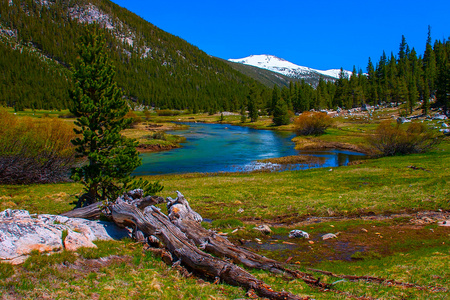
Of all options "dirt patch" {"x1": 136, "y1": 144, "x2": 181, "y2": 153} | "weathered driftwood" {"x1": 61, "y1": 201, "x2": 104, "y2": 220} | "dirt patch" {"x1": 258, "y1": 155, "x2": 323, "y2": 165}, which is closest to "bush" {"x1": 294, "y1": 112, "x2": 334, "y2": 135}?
"dirt patch" {"x1": 258, "y1": 155, "x2": 323, "y2": 165}

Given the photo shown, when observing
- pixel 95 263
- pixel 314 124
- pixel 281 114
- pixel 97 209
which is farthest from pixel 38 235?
pixel 281 114

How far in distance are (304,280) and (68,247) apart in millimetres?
7736

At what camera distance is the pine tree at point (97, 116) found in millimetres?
17688

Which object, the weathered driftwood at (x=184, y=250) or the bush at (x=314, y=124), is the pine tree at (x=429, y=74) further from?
the weathered driftwood at (x=184, y=250)

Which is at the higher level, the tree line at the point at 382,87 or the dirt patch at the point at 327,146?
the tree line at the point at 382,87

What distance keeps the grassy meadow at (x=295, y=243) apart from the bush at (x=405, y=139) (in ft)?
66.0

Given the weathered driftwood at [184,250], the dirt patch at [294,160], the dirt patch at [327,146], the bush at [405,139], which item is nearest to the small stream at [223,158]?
the dirt patch at [294,160]

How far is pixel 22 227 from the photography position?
9.28m

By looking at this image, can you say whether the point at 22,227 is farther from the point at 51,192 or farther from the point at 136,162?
the point at 51,192

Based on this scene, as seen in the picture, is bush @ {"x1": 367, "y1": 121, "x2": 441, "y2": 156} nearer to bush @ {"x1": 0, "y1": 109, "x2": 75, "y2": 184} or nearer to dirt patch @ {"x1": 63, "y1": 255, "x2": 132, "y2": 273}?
bush @ {"x1": 0, "y1": 109, "x2": 75, "y2": 184}

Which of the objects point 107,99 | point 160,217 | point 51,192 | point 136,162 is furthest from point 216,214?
point 51,192

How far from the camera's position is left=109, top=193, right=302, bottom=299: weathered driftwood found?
322 inches

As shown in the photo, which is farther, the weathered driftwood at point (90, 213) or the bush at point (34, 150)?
the bush at point (34, 150)

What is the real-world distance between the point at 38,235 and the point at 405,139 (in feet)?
179
